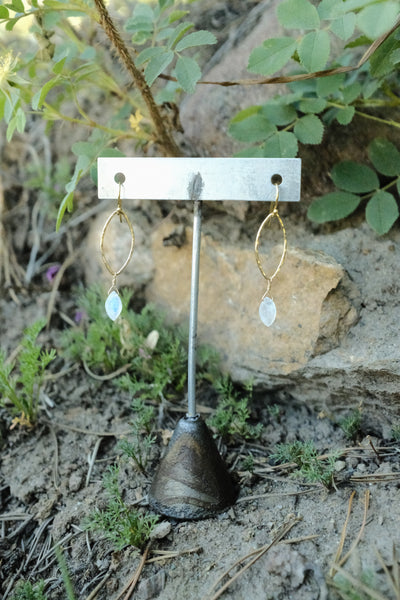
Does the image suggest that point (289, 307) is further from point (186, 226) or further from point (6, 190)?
point (6, 190)

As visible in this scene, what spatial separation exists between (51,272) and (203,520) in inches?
53.9

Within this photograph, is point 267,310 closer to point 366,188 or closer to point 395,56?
point 366,188

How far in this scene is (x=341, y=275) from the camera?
6.07 feet

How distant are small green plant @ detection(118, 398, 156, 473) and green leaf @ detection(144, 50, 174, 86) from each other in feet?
3.33

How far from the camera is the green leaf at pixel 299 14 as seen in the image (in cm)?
163

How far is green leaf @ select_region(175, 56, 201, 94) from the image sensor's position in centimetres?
166

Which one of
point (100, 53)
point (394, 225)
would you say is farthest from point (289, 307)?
point (100, 53)

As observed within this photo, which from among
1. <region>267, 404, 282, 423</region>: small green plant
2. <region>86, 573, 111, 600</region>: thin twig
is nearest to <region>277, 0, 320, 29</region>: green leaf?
<region>267, 404, 282, 423</region>: small green plant

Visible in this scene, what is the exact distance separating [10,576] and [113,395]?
0.71m

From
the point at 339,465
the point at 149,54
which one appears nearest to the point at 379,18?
the point at 149,54

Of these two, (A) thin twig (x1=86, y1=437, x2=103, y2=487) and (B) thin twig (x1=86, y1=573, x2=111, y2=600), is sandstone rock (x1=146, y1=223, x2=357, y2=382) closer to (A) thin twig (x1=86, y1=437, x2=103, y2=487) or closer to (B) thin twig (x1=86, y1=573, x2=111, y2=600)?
(A) thin twig (x1=86, y1=437, x2=103, y2=487)

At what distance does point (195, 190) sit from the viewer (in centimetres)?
162

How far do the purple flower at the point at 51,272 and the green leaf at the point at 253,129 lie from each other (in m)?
1.09

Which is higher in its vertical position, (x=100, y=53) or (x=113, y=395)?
(x=100, y=53)
